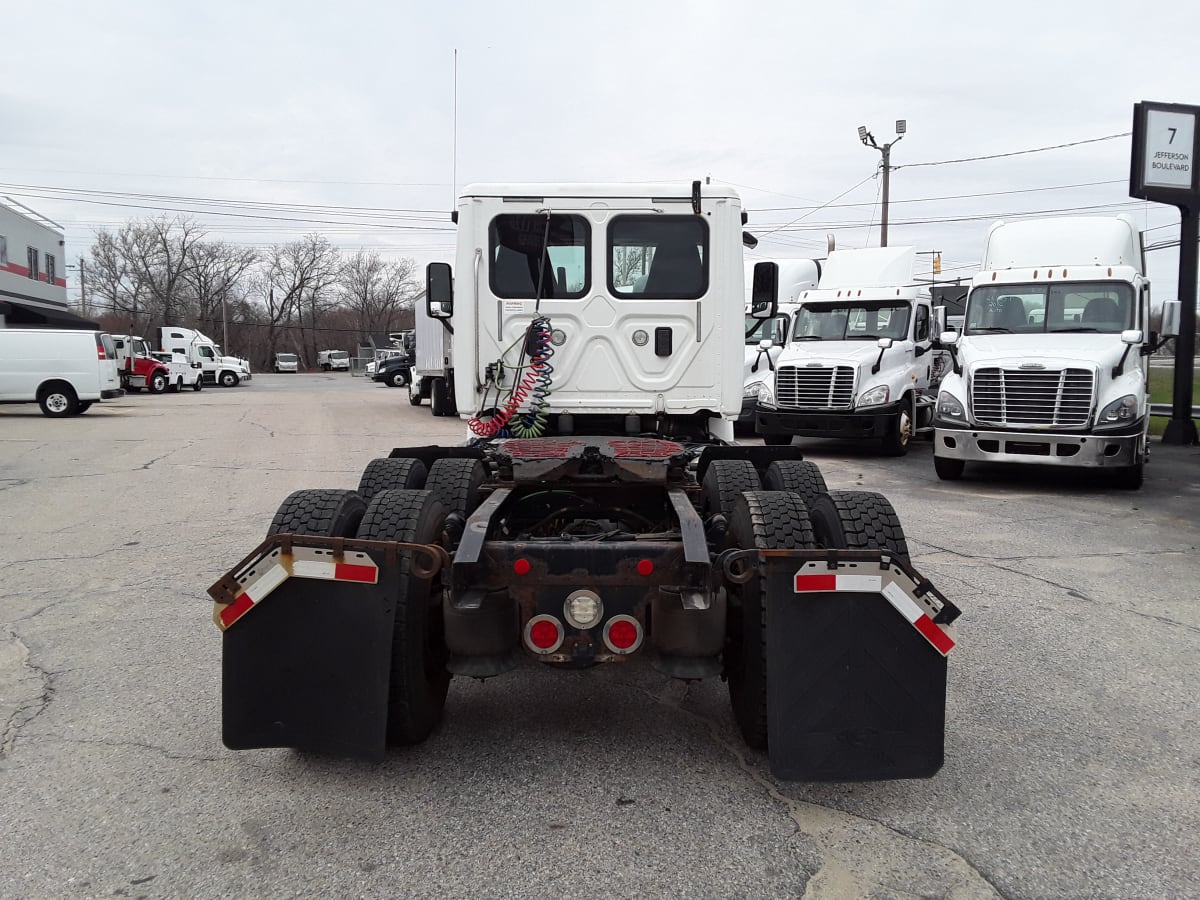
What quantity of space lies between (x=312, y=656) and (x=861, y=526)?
80.4 inches

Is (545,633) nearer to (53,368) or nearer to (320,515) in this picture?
(320,515)

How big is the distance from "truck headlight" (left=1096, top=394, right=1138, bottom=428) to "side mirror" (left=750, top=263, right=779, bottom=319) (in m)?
6.18

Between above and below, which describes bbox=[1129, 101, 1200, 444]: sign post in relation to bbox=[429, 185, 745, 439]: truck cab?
above

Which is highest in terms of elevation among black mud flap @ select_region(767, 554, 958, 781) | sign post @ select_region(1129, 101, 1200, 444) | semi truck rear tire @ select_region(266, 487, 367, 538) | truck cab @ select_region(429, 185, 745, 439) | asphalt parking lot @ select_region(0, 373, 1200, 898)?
sign post @ select_region(1129, 101, 1200, 444)

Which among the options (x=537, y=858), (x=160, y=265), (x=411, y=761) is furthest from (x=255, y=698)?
(x=160, y=265)

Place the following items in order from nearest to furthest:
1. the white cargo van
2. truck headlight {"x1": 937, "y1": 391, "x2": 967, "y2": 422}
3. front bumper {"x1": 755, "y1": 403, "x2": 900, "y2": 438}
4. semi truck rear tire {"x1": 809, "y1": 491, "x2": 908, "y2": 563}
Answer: semi truck rear tire {"x1": 809, "y1": 491, "x2": 908, "y2": 563}, truck headlight {"x1": 937, "y1": 391, "x2": 967, "y2": 422}, front bumper {"x1": 755, "y1": 403, "x2": 900, "y2": 438}, the white cargo van

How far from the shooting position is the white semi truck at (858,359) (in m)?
14.5

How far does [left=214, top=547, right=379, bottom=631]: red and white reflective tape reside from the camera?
10.7 feet

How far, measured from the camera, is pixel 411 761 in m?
3.67

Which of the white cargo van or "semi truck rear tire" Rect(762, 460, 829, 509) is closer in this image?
"semi truck rear tire" Rect(762, 460, 829, 509)

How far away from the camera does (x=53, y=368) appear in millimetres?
22656

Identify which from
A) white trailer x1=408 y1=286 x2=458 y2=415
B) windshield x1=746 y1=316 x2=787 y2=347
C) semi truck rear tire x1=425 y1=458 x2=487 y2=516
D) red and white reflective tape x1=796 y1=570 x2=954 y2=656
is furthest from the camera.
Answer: white trailer x1=408 y1=286 x2=458 y2=415

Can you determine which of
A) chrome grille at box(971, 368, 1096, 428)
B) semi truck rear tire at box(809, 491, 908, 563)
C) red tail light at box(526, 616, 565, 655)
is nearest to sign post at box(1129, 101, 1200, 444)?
chrome grille at box(971, 368, 1096, 428)

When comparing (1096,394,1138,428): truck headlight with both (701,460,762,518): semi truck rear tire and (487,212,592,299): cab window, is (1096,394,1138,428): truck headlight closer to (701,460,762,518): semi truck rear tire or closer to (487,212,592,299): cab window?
(487,212,592,299): cab window
